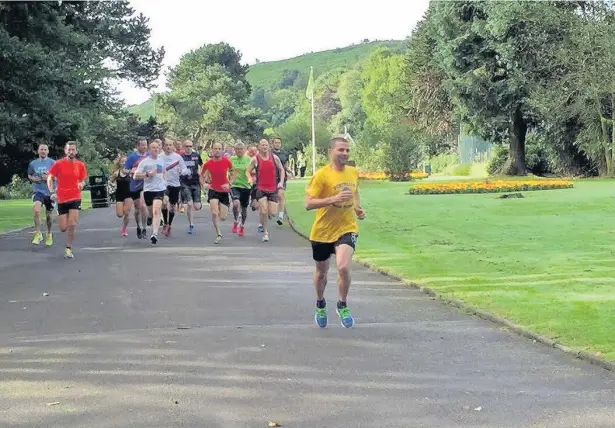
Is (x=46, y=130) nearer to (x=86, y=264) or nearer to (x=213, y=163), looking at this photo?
(x=213, y=163)

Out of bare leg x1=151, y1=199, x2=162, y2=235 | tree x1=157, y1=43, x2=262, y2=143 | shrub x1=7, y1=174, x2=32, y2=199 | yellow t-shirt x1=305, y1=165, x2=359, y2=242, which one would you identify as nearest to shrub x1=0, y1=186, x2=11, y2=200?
shrub x1=7, y1=174, x2=32, y2=199

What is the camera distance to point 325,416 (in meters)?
6.00

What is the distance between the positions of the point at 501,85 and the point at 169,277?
41.9 m

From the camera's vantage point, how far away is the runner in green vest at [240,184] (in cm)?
2075

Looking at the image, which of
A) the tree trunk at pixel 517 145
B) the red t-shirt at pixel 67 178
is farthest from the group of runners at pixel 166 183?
the tree trunk at pixel 517 145

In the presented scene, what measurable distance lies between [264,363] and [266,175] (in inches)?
496

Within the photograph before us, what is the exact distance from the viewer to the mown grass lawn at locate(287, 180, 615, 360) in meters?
9.64

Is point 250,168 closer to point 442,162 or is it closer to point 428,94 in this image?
point 428,94

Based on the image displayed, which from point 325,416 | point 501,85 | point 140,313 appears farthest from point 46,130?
point 501,85

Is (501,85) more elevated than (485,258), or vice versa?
(501,85)

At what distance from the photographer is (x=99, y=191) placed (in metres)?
41.4

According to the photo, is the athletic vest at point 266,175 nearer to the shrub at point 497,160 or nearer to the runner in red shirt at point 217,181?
the runner in red shirt at point 217,181

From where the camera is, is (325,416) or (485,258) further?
(485,258)

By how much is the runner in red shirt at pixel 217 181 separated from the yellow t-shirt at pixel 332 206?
33.4ft
